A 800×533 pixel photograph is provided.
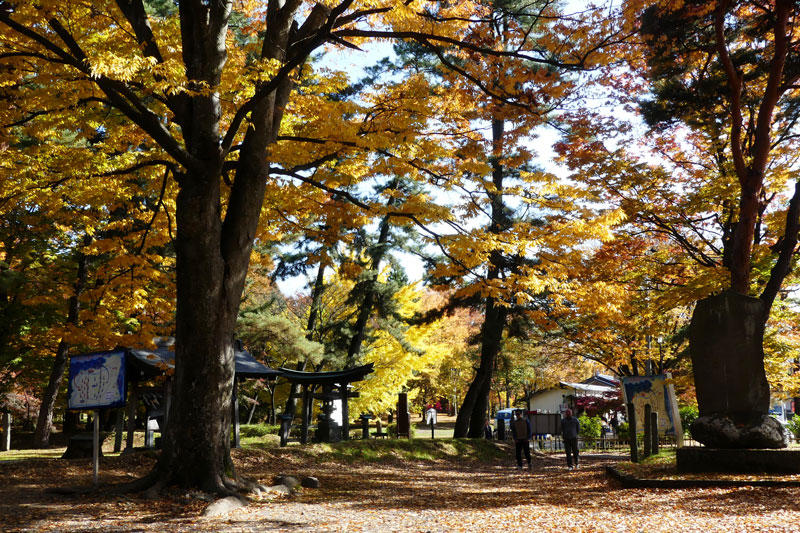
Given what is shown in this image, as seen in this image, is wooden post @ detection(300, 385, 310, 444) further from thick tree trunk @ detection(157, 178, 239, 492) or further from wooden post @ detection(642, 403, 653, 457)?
thick tree trunk @ detection(157, 178, 239, 492)

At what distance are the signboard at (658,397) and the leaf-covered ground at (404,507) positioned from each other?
6755 mm

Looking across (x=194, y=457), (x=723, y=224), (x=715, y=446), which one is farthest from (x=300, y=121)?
(x=723, y=224)

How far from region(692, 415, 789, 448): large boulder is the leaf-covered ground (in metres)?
1.32

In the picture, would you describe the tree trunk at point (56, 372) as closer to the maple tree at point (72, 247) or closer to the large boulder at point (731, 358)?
the maple tree at point (72, 247)

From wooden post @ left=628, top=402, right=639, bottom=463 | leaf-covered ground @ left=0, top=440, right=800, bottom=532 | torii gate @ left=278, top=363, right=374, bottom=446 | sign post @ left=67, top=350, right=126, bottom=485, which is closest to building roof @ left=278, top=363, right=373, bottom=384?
torii gate @ left=278, top=363, right=374, bottom=446

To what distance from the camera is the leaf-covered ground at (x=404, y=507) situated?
6281 millimetres

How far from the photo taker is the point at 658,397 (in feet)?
59.2

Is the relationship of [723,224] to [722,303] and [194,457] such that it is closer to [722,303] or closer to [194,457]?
[722,303]

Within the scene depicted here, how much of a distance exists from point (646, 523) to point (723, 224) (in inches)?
484

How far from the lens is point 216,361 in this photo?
8102mm

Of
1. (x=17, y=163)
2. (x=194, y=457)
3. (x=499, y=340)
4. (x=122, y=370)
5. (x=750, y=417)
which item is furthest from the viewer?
(x=499, y=340)

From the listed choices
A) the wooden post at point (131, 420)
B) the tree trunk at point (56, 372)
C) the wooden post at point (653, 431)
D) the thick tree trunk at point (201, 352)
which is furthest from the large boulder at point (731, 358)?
the tree trunk at point (56, 372)

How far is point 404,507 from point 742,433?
530 cm

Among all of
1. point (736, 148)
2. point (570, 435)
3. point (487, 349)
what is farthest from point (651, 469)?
point (487, 349)
